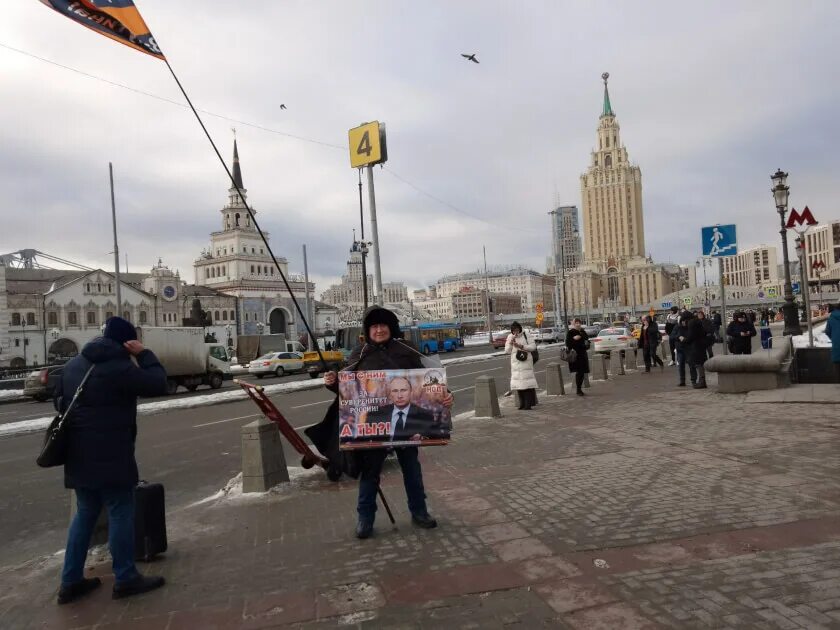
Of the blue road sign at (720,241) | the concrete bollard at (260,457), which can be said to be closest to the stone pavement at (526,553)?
the concrete bollard at (260,457)

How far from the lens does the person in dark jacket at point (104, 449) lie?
3.96 metres

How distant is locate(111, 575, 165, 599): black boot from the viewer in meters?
4.02

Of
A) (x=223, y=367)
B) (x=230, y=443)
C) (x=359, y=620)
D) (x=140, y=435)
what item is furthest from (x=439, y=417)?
(x=223, y=367)

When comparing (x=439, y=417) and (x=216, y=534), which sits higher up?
(x=439, y=417)

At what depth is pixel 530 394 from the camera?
12367 millimetres

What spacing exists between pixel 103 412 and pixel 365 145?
13019mm

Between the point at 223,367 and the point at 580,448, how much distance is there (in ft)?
79.2

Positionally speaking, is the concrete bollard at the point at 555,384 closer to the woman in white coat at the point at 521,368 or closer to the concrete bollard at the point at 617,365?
the woman in white coat at the point at 521,368

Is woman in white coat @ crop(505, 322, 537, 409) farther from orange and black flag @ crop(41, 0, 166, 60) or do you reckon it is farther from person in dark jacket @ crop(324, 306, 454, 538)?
orange and black flag @ crop(41, 0, 166, 60)

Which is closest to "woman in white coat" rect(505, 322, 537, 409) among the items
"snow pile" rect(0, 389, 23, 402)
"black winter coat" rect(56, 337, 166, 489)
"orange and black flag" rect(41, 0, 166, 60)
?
"orange and black flag" rect(41, 0, 166, 60)

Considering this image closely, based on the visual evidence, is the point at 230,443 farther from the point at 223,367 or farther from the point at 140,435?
the point at 223,367

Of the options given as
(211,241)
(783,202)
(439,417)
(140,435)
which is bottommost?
(140,435)

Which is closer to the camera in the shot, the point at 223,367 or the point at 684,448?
the point at 684,448

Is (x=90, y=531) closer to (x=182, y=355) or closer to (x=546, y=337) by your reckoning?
(x=182, y=355)
